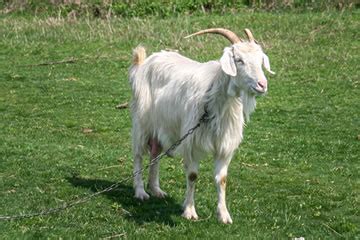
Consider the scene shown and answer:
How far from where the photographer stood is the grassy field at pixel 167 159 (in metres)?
7.88

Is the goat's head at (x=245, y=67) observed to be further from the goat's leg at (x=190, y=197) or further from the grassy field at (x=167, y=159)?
the grassy field at (x=167, y=159)

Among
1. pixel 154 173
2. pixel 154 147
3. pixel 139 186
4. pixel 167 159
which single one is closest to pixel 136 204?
pixel 139 186

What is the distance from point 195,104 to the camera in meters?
7.94

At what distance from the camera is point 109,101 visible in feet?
46.6

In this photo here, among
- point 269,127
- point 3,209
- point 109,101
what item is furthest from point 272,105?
point 3,209

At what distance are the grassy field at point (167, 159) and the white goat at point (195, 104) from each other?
1.61 ft

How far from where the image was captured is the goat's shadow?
8.02 meters

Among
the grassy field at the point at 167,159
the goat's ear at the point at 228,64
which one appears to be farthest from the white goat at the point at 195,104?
the grassy field at the point at 167,159

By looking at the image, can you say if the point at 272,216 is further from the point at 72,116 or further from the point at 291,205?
the point at 72,116

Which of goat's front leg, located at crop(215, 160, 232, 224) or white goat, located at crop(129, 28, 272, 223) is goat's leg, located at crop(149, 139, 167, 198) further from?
goat's front leg, located at crop(215, 160, 232, 224)

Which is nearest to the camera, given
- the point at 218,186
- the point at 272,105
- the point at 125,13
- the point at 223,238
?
the point at 223,238

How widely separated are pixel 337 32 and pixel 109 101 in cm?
702

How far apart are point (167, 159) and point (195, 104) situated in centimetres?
286

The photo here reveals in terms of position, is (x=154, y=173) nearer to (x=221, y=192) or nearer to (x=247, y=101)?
(x=221, y=192)
